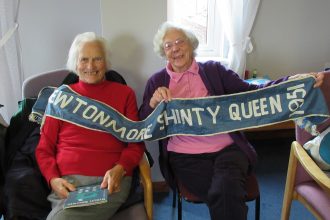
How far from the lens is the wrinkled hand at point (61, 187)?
4.94 feet

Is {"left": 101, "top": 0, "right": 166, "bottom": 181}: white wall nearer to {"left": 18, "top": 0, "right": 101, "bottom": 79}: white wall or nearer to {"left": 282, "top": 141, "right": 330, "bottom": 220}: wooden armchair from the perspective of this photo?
{"left": 18, "top": 0, "right": 101, "bottom": 79}: white wall

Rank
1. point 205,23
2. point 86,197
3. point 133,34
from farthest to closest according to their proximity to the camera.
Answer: point 205,23
point 133,34
point 86,197

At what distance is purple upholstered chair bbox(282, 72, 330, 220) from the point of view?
1539mm

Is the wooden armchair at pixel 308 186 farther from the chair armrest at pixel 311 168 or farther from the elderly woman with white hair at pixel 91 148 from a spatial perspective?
the elderly woman with white hair at pixel 91 148

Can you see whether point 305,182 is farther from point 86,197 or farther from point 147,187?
point 86,197

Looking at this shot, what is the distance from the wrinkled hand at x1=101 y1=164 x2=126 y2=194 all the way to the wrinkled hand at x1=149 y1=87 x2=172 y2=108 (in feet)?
1.23

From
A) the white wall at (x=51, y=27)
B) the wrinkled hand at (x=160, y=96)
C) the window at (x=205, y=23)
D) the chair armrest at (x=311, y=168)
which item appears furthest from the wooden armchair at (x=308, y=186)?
the white wall at (x=51, y=27)

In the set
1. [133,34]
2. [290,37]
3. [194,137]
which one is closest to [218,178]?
[194,137]

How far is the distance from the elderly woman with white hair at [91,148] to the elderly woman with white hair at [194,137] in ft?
0.62

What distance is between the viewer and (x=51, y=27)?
8.29ft

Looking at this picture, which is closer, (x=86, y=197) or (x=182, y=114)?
(x=86, y=197)

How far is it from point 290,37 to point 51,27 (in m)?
2.04

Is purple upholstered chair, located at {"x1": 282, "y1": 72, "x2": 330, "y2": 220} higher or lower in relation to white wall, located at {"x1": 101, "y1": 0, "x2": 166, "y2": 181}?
lower

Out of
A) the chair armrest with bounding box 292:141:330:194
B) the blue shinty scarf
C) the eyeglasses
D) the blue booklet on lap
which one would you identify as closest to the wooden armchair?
the chair armrest with bounding box 292:141:330:194
